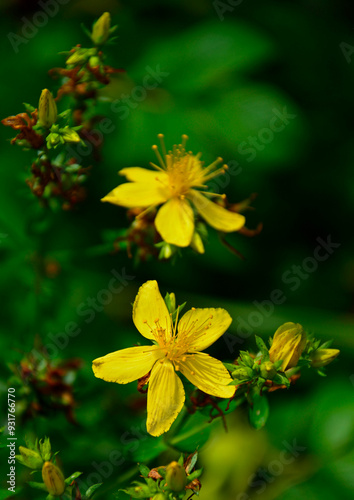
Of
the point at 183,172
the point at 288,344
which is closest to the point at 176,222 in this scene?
the point at 183,172

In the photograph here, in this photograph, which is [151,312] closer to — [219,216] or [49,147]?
[219,216]

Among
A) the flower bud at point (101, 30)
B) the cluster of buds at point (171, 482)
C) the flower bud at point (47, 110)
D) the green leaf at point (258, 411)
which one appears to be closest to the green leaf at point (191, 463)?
the cluster of buds at point (171, 482)

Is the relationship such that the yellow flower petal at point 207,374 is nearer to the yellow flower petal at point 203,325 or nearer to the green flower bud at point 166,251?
the yellow flower petal at point 203,325

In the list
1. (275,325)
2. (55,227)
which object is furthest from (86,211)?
(275,325)

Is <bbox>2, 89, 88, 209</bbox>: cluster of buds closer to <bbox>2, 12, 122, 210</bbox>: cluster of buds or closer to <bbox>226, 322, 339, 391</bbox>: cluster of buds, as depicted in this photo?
<bbox>2, 12, 122, 210</bbox>: cluster of buds

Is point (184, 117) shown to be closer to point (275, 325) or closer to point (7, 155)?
point (7, 155)
